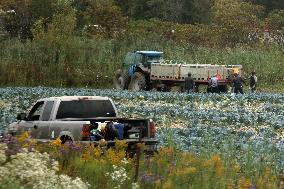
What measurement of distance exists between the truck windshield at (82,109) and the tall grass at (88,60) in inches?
1287

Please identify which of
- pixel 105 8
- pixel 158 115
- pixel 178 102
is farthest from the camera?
pixel 105 8

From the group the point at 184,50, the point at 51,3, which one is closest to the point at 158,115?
the point at 184,50

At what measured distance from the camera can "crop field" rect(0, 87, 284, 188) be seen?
15.3 m

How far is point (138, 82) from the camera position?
1841 inches

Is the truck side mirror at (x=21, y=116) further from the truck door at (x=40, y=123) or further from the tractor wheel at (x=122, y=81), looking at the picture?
the tractor wheel at (x=122, y=81)

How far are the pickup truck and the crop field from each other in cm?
86

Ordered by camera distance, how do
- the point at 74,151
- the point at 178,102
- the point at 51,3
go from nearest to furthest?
1. the point at 74,151
2. the point at 178,102
3. the point at 51,3

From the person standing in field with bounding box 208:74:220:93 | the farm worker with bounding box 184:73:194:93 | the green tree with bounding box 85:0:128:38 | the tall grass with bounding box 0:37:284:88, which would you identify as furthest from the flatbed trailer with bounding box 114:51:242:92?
the green tree with bounding box 85:0:128:38

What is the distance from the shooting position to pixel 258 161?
13078 mm

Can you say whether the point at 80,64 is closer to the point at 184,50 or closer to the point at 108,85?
the point at 108,85

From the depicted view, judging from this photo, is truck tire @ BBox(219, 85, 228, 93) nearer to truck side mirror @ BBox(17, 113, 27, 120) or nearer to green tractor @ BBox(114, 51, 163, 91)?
green tractor @ BBox(114, 51, 163, 91)

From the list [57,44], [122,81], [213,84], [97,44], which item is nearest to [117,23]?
[97,44]

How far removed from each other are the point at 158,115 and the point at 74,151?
16.7m

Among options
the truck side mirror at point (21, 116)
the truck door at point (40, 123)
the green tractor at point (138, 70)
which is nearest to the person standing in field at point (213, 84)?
the green tractor at point (138, 70)
